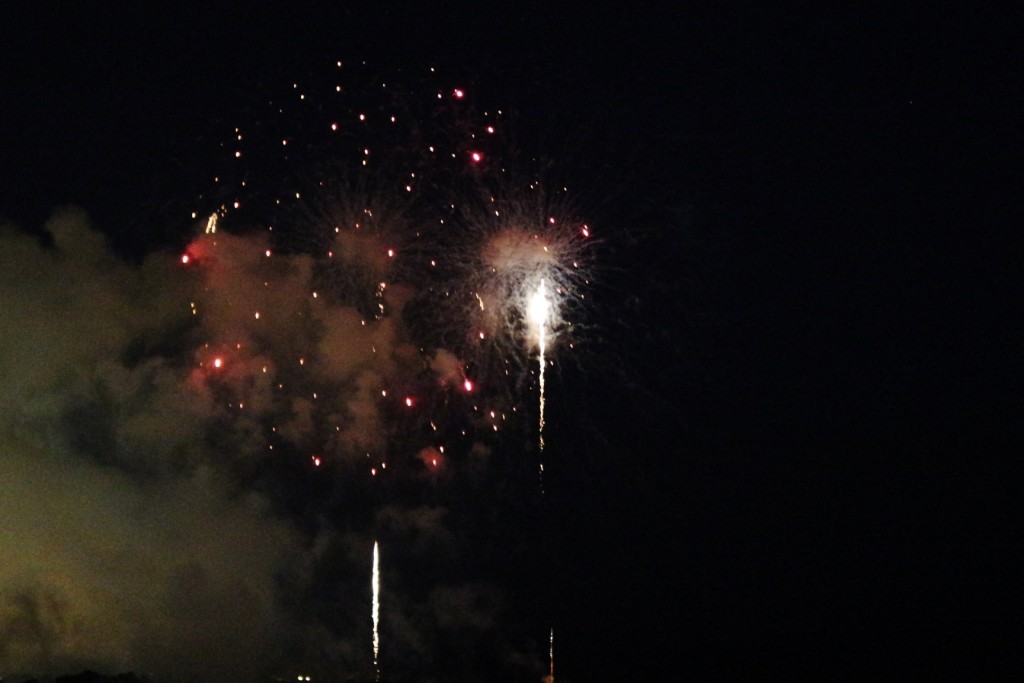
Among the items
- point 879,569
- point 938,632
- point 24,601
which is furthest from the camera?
point 879,569

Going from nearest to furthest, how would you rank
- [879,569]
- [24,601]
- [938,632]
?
1. [24,601]
2. [938,632]
3. [879,569]

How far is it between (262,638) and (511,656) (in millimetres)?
4203

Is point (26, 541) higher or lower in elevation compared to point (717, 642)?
higher

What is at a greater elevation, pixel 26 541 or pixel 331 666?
pixel 26 541

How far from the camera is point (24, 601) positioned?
1420 cm

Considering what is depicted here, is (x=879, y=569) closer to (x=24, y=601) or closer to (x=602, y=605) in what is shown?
(x=602, y=605)

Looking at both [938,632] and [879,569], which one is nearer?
[938,632]

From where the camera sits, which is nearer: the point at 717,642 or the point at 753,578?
the point at 717,642

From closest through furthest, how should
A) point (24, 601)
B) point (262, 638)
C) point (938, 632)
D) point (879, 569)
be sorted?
point (24, 601) < point (262, 638) < point (938, 632) < point (879, 569)

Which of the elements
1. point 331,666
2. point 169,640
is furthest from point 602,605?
point 169,640

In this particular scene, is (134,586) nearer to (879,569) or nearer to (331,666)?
(331,666)

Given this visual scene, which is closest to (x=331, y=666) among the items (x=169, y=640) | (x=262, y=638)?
(x=262, y=638)

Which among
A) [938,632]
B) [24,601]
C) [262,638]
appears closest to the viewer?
[24,601]

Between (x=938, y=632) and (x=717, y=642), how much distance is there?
12.8ft
